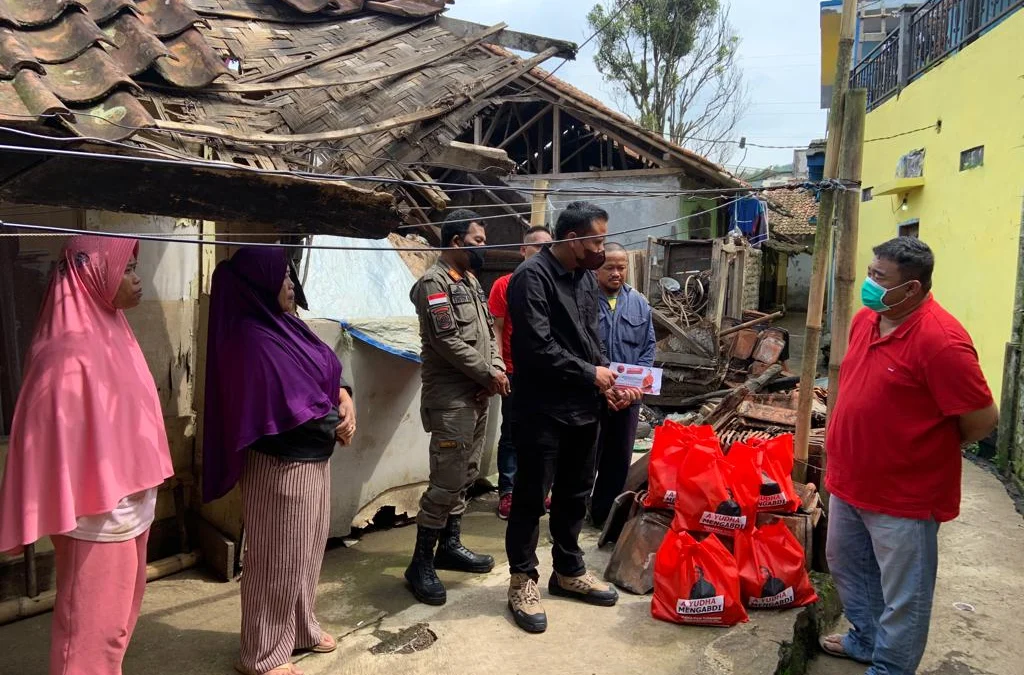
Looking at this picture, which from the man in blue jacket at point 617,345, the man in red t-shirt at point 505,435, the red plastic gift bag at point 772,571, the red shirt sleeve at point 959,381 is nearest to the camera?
the red shirt sleeve at point 959,381

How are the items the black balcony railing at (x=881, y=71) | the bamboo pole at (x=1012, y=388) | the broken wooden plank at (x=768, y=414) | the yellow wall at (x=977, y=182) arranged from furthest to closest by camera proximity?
the black balcony railing at (x=881, y=71) < the yellow wall at (x=977, y=182) < the broken wooden plank at (x=768, y=414) < the bamboo pole at (x=1012, y=388)

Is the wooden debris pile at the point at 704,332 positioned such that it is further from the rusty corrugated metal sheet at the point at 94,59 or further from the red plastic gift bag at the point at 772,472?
the rusty corrugated metal sheet at the point at 94,59

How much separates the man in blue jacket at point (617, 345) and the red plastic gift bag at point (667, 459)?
717 mm

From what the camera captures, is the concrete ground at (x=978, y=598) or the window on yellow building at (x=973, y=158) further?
the window on yellow building at (x=973, y=158)

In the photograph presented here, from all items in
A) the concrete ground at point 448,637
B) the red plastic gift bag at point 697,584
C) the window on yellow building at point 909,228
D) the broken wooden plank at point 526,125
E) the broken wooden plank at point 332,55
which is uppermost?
the broken wooden plank at point 526,125

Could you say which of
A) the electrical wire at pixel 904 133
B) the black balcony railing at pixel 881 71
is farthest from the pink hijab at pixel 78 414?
the black balcony railing at pixel 881 71

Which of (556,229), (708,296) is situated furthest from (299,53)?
(708,296)

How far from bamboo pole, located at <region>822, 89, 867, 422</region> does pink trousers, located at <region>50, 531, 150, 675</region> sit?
3.32 m

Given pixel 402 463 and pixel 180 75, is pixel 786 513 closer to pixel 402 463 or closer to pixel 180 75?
pixel 402 463

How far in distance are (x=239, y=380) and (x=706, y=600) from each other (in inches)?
88.7

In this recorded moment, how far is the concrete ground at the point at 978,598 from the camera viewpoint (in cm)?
318

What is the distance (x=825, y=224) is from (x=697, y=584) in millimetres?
2011

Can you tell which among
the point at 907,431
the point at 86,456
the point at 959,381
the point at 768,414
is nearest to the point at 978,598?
the point at 907,431

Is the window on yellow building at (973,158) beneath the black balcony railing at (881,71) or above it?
beneath
